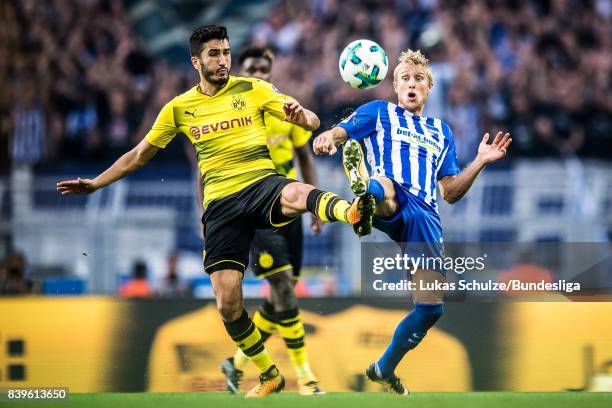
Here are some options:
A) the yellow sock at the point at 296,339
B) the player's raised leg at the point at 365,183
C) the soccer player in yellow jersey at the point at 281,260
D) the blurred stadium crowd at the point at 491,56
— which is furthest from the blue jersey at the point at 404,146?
the blurred stadium crowd at the point at 491,56

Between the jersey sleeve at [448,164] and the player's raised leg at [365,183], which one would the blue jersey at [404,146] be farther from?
the player's raised leg at [365,183]

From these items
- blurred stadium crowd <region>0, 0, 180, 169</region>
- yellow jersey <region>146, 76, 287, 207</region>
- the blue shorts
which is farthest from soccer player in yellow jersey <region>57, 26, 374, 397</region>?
blurred stadium crowd <region>0, 0, 180, 169</region>

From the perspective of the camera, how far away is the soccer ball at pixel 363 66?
6.73 m

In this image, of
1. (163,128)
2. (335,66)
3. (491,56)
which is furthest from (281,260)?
(491,56)

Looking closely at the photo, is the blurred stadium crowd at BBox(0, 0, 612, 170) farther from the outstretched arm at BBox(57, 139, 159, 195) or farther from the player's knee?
the outstretched arm at BBox(57, 139, 159, 195)

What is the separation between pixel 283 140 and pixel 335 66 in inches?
237

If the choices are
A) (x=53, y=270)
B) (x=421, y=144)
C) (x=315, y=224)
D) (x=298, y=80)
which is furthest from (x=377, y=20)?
(x=421, y=144)

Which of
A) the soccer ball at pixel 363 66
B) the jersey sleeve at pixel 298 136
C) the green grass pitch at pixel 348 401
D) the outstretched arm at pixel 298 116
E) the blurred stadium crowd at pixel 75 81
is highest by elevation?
the blurred stadium crowd at pixel 75 81

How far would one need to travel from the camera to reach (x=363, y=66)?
265 inches

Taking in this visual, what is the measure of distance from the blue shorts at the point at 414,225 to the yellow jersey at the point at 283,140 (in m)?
1.46

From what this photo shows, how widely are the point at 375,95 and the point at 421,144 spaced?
174 inches

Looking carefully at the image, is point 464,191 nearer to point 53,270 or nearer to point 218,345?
point 218,345

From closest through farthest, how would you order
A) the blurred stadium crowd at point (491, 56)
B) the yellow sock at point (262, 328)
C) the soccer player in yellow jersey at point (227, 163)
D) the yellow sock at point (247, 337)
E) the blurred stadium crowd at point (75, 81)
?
the soccer player in yellow jersey at point (227, 163) → the yellow sock at point (247, 337) → the yellow sock at point (262, 328) → the blurred stadium crowd at point (491, 56) → the blurred stadium crowd at point (75, 81)

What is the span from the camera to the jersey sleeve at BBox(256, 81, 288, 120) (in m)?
6.80
